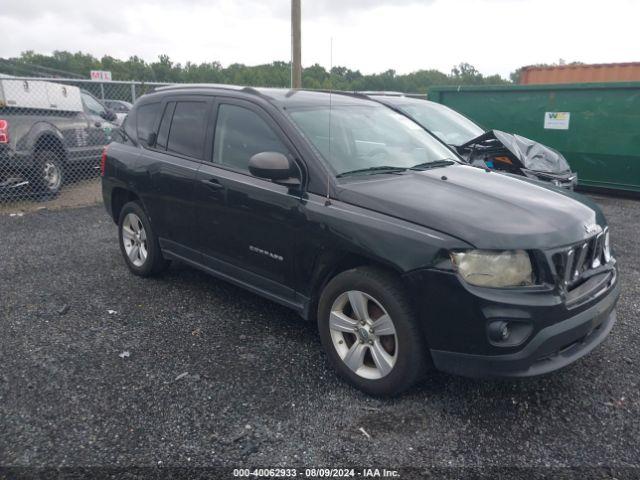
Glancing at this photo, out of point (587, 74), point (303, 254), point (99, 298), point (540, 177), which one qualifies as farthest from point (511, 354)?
point (587, 74)

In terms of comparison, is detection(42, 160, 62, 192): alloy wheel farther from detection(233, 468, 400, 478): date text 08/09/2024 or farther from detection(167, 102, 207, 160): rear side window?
detection(233, 468, 400, 478): date text 08/09/2024

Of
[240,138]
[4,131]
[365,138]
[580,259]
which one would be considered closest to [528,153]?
[365,138]

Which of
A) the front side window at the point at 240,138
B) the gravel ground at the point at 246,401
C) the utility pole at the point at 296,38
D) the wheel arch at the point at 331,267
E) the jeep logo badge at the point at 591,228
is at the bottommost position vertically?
the gravel ground at the point at 246,401

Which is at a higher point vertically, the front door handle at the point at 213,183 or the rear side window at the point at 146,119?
the rear side window at the point at 146,119

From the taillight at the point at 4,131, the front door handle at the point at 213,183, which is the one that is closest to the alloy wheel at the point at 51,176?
the taillight at the point at 4,131

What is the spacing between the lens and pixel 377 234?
117 inches

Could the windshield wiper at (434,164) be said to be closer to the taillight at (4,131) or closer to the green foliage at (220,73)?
the green foliage at (220,73)

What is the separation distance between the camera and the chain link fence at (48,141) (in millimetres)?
7977

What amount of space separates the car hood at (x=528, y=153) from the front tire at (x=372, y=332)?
13.6ft

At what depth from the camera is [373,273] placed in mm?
3021

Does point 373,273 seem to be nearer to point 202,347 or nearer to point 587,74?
point 202,347

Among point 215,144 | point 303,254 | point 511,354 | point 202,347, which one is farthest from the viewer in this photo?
point 215,144

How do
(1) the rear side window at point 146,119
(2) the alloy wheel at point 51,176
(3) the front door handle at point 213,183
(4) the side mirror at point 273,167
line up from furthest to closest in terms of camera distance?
1. (2) the alloy wheel at point 51,176
2. (1) the rear side window at point 146,119
3. (3) the front door handle at point 213,183
4. (4) the side mirror at point 273,167

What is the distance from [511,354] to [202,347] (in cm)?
211
